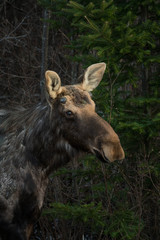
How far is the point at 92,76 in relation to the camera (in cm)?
481

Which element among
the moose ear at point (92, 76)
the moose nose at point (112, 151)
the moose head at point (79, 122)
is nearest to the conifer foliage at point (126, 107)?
the moose ear at point (92, 76)

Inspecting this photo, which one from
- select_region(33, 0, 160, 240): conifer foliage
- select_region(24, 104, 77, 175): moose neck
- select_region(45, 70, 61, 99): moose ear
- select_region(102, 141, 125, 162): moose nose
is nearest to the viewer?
select_region(102, 141, 125, 162): moose nose

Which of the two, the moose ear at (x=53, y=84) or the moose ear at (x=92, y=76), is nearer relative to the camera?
the moose ear at (x=53, y=84)

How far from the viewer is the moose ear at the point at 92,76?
473 centimetres

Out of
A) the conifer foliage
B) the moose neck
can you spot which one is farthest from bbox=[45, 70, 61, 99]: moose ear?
the conifer foliage

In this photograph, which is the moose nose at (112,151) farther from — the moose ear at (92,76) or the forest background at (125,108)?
the moose ear at (92,76)

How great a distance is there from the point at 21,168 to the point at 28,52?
24.7ft

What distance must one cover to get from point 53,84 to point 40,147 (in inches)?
30.8

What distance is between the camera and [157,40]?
614 centimetres

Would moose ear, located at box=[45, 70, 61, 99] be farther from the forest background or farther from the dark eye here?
the forest background

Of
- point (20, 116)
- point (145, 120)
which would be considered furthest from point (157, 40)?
point (20, 116)

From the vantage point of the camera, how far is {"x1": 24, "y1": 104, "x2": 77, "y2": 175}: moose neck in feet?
14.5

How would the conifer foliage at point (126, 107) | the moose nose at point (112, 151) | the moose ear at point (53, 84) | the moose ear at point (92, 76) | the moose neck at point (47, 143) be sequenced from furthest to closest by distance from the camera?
the conifer foliage at point (126, 107) → the moose ear at point (92, 76) → the moose neck at point (47, 143) → the moose ear at point (53, 84) → the moose nose at point (112, 151)

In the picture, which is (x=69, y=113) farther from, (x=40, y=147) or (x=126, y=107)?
(x=126, y=107)
